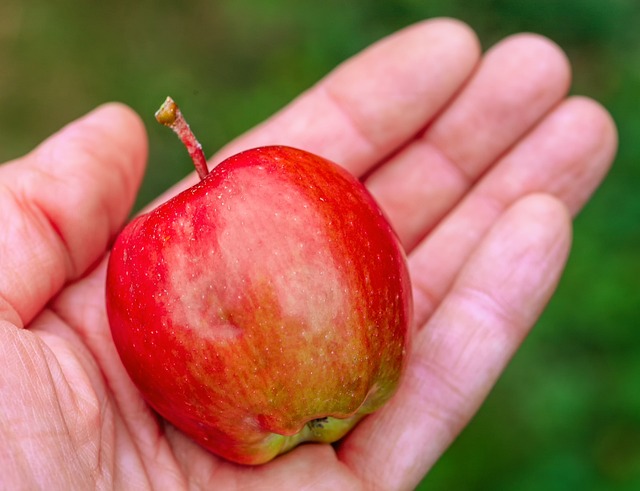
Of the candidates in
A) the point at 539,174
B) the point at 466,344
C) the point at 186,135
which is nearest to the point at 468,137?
the point at 539,174

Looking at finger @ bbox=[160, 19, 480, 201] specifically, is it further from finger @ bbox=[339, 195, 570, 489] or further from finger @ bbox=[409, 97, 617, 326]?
finger @ bbox=[339, 195, 570, 489]

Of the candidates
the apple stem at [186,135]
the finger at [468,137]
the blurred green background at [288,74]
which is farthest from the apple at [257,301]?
the blurred green background at [288,74]

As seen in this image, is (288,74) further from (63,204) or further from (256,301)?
(256,301)

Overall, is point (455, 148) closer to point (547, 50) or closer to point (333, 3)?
point (547, 50)

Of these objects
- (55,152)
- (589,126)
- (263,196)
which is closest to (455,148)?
(589,126)

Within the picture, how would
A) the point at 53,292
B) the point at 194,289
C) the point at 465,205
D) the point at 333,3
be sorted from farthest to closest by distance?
the point at 333,3
the point at 465,205
the point at 53,292
the point at 194,289

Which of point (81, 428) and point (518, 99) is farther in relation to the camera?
point (518, 99)
